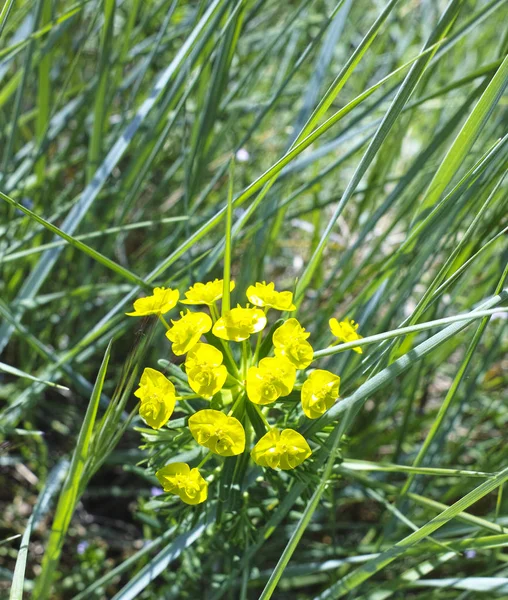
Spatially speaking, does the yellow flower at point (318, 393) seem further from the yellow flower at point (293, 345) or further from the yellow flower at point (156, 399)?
the yellow flower at point (156, 399)

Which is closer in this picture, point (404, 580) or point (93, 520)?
point (404, 580)

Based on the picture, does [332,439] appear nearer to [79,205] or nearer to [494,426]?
[79,205]

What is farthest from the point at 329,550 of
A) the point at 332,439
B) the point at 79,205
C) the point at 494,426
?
the point at 79,205

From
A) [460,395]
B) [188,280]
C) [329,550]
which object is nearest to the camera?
[188,280]

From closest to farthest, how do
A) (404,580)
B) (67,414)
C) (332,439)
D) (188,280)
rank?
(332,439) < (404,580) < (188,280) < (67,414)

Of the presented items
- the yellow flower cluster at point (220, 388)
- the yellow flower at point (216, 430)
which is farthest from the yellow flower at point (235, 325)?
the yellow flower at point (216, 430)

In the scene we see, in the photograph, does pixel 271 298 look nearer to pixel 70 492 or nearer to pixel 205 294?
pixel 205 294
